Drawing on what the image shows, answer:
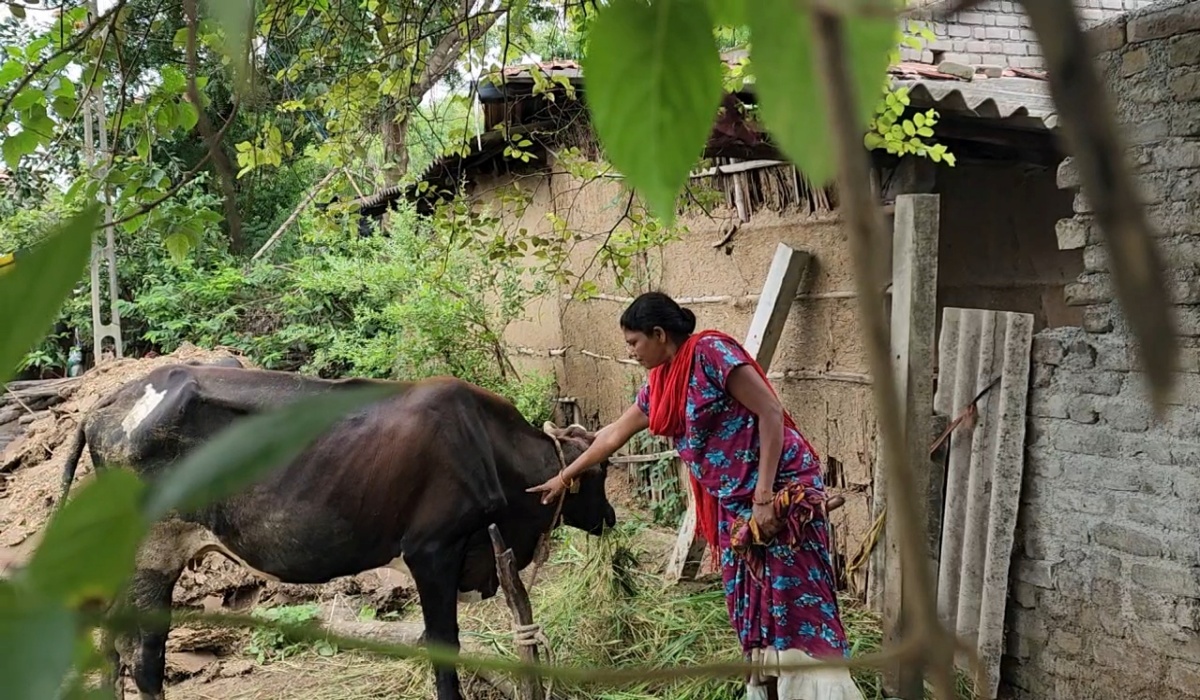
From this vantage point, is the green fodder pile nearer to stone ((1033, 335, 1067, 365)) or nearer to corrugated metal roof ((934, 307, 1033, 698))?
corrugated metal roof ((934, 307, 1033, 698))

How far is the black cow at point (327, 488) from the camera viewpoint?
12.6 ft

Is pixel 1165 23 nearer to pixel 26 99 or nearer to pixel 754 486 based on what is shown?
pixel 754 486

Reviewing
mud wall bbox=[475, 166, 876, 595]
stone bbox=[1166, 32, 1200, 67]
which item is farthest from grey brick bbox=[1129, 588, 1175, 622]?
stone bbox=[1166, 32, 1200, 67]

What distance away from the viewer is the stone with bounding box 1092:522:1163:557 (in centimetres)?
318

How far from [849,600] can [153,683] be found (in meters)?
3.11

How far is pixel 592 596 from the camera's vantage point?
4727 mm

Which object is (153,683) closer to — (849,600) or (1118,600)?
(849,600)

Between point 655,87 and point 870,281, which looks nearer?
point 870,281

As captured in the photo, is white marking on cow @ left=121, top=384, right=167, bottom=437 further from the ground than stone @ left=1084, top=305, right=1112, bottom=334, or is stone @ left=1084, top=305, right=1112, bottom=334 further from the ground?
stone @ left=1084, top=305, right=1112, bottom=334

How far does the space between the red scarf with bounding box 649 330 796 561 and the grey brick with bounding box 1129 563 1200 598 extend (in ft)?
4.20

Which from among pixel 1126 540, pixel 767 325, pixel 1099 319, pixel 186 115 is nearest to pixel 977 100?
pixel 1099 319

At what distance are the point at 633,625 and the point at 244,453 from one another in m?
4.48

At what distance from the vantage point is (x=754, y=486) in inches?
140

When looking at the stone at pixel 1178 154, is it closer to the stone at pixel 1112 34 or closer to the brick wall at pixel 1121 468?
the brick wall at pixel 1121 468
